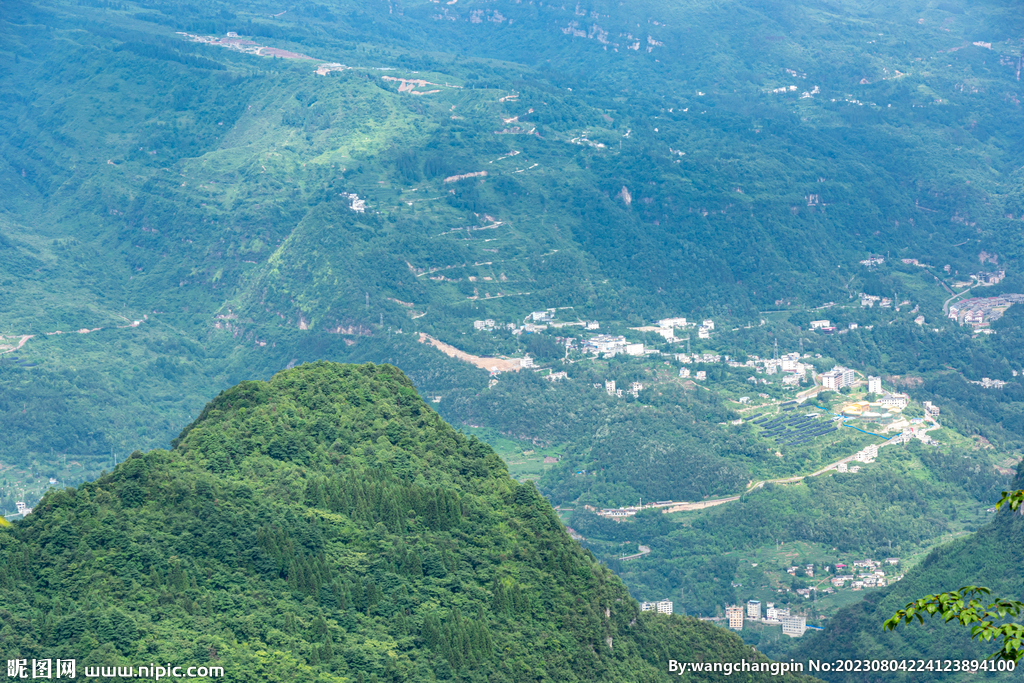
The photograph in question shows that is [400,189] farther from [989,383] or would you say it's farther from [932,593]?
[932,593]

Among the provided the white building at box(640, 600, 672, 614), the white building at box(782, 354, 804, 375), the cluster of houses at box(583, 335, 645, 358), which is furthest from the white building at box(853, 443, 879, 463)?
the cluster of houses at box(583, 335, 645, 358)

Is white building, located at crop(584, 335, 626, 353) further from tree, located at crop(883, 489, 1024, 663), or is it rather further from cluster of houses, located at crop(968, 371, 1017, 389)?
tree, located at crop(883, 489, 1024, 663)

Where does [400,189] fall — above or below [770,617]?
above

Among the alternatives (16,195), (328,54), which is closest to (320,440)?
(16,195)

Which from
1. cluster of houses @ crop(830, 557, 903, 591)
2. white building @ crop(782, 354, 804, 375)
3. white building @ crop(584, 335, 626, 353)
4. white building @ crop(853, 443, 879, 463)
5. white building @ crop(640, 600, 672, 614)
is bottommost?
white building @ crop(640, 600, 672, 614)

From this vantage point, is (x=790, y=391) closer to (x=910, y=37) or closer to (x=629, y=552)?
(x=629, y=552)

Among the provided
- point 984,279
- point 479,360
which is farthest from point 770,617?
point 984,279
